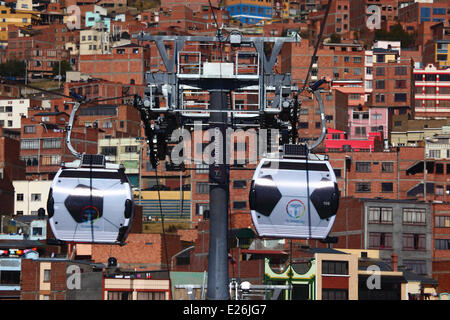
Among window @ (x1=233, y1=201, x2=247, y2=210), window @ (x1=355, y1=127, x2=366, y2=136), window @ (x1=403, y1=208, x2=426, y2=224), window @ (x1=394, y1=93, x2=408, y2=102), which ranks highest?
window @ (x1=394, y1=93, x2=408, y2=102)

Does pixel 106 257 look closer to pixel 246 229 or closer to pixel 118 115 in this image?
pixel 246 229

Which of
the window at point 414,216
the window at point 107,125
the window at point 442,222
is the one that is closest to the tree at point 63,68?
the window at point 107,125

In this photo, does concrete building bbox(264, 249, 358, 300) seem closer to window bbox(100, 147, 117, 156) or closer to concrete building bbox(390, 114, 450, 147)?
window bbox(100, 147, 117, 156)

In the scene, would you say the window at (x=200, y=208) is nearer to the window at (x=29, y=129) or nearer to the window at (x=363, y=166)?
the window at (x=363, y=166)

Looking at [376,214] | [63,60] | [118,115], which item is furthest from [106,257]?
[63,60]

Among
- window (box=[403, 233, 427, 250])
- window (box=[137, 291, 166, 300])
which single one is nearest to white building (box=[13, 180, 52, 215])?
window (box=[403, 233, 427, 250])
